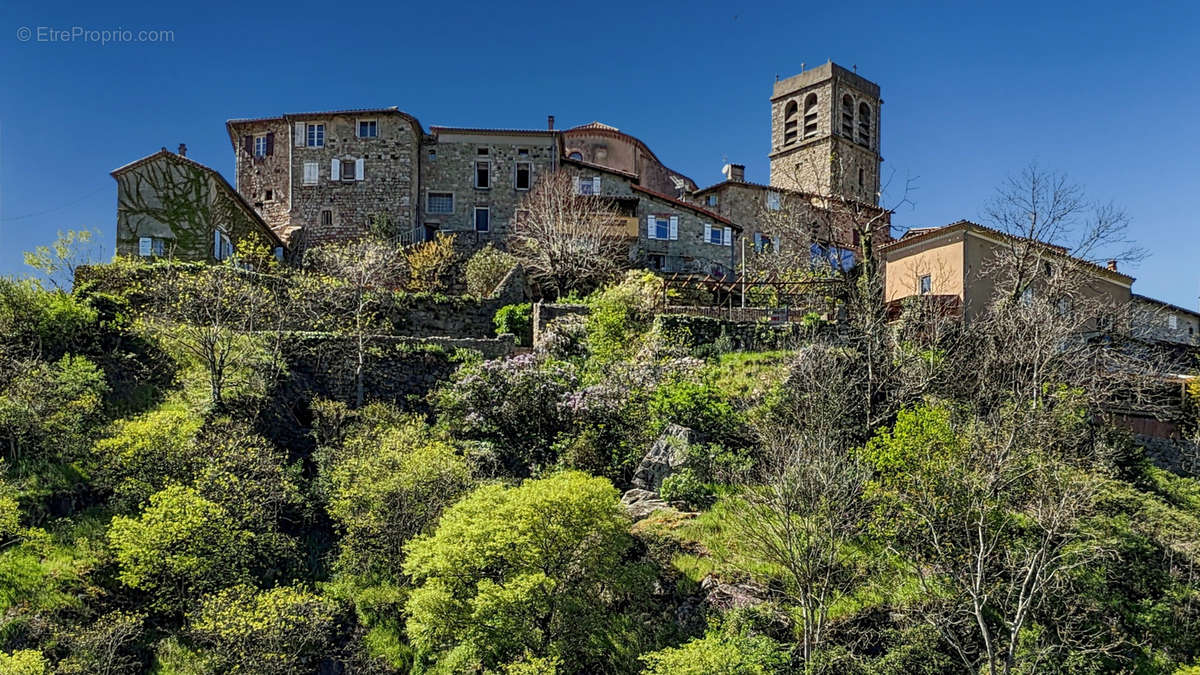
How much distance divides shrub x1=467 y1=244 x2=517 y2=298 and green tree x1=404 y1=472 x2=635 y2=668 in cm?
1842

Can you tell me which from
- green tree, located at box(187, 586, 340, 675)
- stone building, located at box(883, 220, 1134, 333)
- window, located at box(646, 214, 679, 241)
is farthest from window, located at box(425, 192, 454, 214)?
green tree, located at box(187, 586, 340, 675)

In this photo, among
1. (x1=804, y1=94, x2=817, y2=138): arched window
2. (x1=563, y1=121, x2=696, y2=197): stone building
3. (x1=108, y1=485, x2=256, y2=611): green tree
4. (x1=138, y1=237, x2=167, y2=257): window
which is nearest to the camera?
(x1=108, y1=485, x2=256, y2=611): green tree

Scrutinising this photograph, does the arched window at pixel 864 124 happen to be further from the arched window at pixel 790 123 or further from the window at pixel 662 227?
the window at pixel 662 227

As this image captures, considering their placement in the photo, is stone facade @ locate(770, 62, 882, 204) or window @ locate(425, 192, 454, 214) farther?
stone facade @ locate(770, 62, 882, 204)

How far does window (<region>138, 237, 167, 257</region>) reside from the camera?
129ft

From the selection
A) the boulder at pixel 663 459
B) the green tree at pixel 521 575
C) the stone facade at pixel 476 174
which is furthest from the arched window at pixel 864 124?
the green tree at pixel 521 575

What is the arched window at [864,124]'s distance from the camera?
227 feet

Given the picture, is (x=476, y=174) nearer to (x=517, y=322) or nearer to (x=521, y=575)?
(x=517, y=322)

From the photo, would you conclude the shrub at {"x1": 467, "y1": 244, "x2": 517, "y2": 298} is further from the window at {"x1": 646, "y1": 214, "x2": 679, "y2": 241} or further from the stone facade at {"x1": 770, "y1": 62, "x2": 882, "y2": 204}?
the stone facade at {"x1": 770, "y1": 62, "x2": 882, "y2": 204}

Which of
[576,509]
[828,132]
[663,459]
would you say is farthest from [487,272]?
[828,132]

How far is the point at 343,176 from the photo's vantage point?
4856cm

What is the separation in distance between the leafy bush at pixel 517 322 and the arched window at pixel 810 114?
38.3 meters

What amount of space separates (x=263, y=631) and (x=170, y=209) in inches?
941

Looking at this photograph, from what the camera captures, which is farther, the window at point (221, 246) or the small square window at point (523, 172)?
the small square window at point (523, 172)
